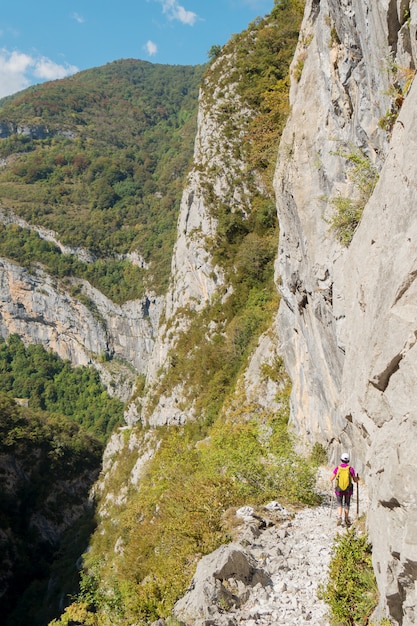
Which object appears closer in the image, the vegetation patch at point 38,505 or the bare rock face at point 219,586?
the bare rock face at point 219,586

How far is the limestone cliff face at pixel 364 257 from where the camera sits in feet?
15.8

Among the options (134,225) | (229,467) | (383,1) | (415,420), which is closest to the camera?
(415,420)

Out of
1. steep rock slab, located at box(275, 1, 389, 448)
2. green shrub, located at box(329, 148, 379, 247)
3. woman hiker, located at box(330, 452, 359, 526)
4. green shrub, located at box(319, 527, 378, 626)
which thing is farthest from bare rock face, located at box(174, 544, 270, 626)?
green shrub, located at box(329, 148, 379, 247)

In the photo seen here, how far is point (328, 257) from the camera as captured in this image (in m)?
10.1

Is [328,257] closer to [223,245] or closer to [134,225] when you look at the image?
[223,245]

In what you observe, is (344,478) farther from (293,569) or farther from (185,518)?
(185,518)

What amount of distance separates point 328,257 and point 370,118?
9.65ft

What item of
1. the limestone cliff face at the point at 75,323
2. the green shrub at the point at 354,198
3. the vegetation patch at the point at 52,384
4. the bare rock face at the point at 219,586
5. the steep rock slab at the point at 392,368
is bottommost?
the vegetation patch at the point at 52,384

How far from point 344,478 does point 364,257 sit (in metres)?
4.02

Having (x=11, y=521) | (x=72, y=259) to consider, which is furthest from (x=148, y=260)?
(x=11, y=521)

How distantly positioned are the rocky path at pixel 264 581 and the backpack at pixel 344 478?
3.03ft

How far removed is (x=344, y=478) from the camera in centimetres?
803

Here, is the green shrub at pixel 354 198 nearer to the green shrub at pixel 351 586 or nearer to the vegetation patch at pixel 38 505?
the green shrub at pixel 351 586

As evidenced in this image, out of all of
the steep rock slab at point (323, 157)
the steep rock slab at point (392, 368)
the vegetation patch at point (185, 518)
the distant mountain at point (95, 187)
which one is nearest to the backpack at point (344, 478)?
the steep rock slab at point (392, 368)
